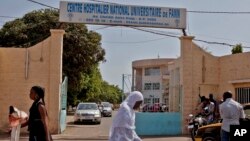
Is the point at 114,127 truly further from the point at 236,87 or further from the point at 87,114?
the point at 87,114

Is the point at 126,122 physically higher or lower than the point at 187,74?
lower

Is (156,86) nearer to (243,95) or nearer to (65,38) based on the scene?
(65,38)

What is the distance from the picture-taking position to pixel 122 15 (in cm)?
1980

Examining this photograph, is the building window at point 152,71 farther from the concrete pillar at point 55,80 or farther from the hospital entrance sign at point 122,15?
the concrete pillar at point 55,80

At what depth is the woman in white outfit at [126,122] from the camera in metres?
7.13

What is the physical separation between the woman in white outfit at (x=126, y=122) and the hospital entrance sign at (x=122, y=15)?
1268 cm

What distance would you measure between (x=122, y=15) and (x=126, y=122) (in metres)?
13.1

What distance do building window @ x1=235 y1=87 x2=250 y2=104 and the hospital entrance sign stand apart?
389 centimetres

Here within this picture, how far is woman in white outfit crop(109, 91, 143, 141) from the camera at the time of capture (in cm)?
713

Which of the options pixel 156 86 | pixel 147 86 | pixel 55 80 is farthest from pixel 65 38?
pixel 147 86

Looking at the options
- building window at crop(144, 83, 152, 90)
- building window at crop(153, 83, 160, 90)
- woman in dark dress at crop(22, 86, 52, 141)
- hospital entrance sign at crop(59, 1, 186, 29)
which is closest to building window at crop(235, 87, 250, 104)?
hospital entrance sign at crop(59, 1, 186, 29)

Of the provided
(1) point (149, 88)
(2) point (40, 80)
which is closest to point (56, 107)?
(2) point (40, 80)

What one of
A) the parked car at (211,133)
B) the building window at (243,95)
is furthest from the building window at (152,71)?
→ the parked car at (211,133)

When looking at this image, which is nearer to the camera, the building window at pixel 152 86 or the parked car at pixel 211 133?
the parked car at pixel 211 133
